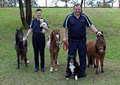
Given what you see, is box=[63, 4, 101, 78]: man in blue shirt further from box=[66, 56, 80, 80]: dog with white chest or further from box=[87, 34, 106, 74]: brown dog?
box=[87, 34, 106, 74]: brown dog

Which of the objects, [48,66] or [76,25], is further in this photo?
[48,66]

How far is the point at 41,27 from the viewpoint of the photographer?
7.19 m

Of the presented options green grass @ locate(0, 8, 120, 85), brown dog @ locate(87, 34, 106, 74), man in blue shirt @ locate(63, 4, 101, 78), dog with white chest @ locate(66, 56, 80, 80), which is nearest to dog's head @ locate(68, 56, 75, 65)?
dog with white chest @ locate(66, 56, 80, 80)

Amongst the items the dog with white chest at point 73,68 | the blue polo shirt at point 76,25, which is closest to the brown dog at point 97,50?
the blue polo shirt at point 76,25

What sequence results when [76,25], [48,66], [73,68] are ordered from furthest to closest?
[48,66]
[73,68]
[76,25]

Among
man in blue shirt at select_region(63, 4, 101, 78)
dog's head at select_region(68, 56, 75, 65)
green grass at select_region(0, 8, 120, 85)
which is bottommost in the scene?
green grass at select_region(0, 8, 120, 85)

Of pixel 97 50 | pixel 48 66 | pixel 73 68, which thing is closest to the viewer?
pixel 73 68

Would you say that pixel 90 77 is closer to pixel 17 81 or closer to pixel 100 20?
pixel 17 81

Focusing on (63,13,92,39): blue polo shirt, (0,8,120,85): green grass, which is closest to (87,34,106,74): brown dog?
(0,8,120,85): green grass

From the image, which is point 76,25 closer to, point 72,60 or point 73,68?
point 72,60

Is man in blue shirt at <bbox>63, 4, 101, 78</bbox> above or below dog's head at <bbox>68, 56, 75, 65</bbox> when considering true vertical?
above

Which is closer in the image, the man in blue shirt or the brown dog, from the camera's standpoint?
the man in blue shirt

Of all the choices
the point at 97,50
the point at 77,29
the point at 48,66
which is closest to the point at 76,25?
the point at 77,29

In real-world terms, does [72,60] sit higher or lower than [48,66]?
higher
